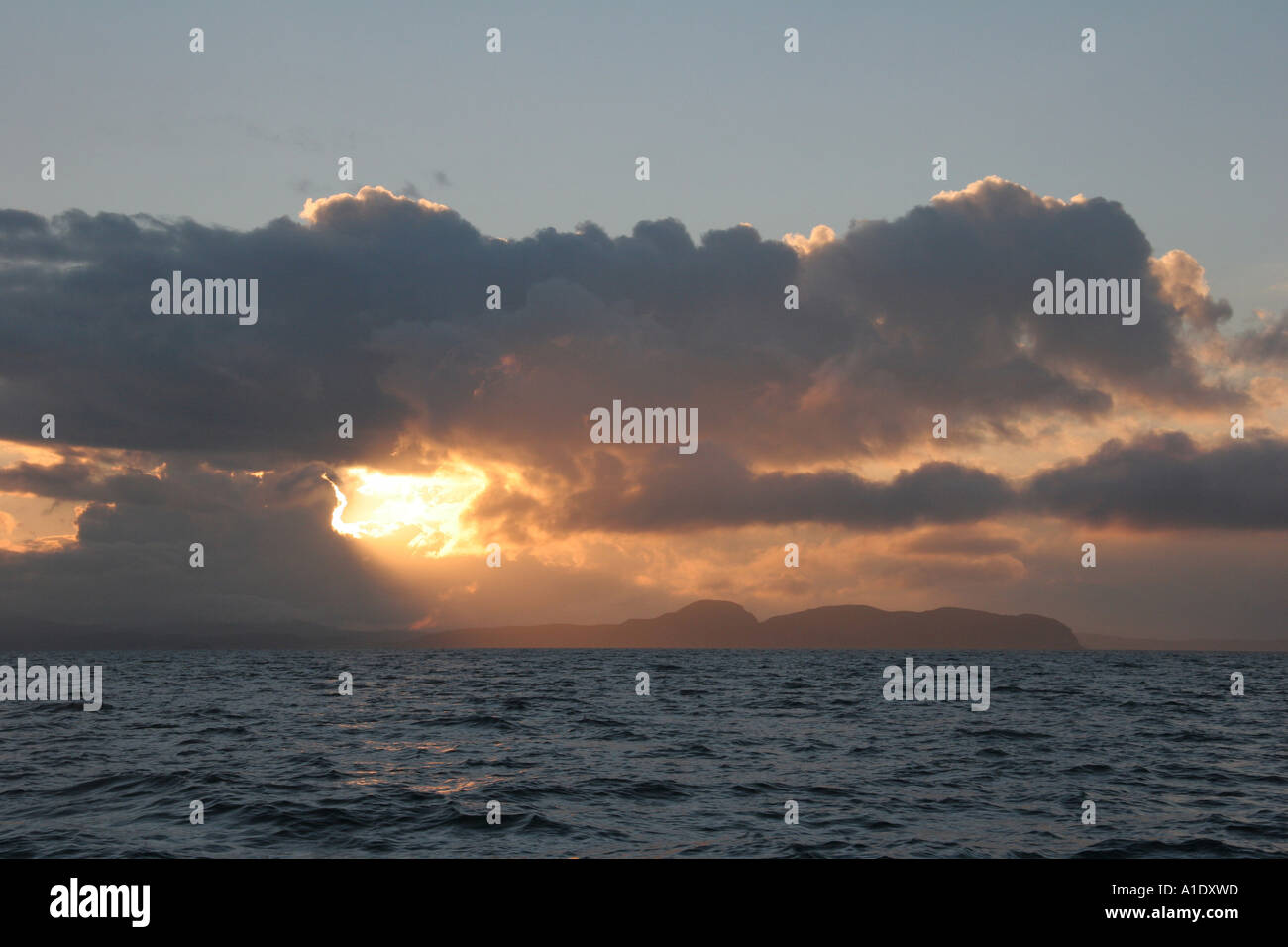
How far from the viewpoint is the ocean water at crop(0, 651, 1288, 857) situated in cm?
1912

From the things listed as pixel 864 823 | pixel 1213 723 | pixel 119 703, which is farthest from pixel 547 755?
pixel 119 703

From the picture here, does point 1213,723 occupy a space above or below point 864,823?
below

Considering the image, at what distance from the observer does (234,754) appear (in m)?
30.9

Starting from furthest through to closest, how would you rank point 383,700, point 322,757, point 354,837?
point 383,700
point 322,757
point 354,837

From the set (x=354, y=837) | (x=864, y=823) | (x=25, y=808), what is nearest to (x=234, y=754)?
(x=25, y=808)

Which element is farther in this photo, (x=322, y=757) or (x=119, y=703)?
(x=119, y=703)

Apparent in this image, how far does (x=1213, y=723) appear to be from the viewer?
43344mm

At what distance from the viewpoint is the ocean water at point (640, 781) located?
1912cm

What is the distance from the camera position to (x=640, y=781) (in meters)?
25.7
